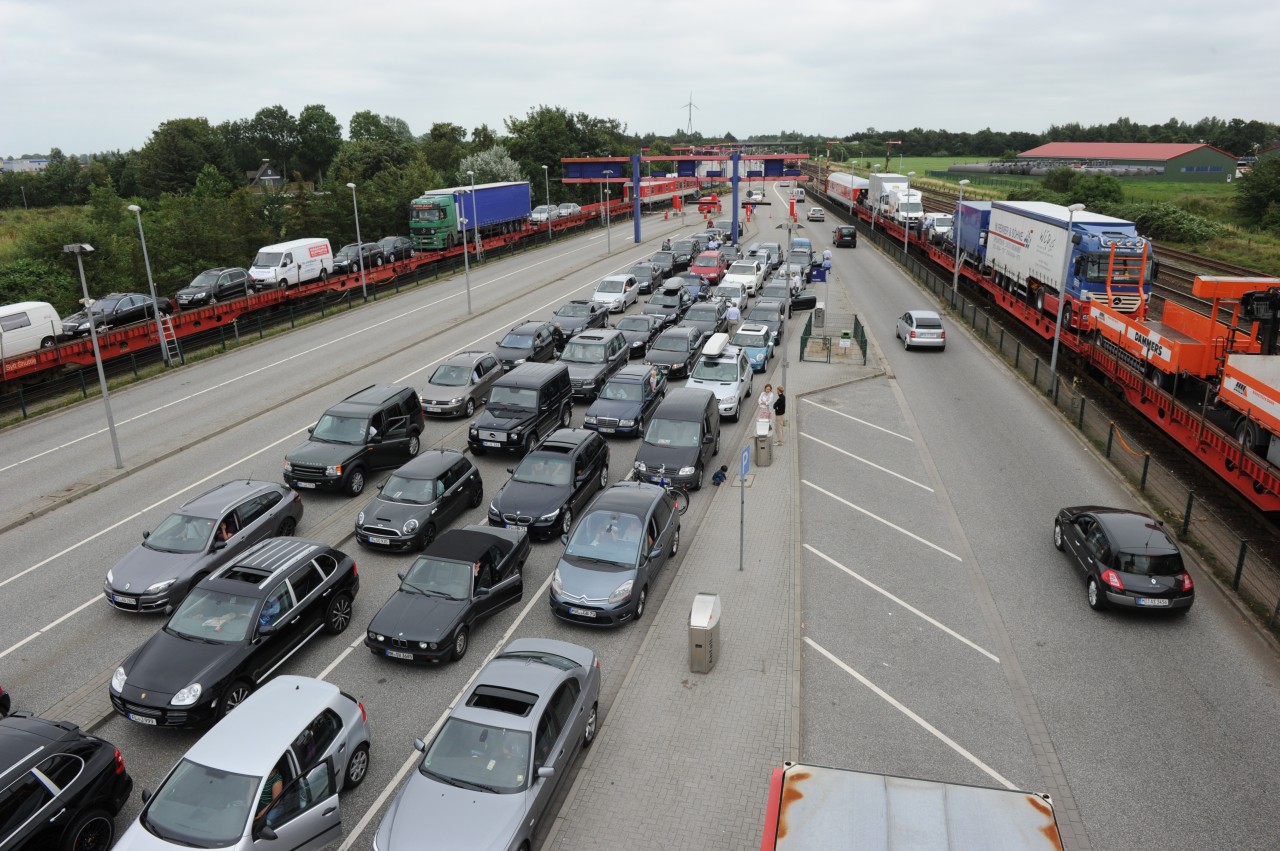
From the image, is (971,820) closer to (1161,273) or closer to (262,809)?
(262,809)

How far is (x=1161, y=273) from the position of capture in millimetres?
46781

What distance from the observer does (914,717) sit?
11.1 meters

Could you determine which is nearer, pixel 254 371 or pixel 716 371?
pixel 716 371

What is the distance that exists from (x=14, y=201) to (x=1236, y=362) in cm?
11644

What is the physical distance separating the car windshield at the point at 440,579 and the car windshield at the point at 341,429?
662 cm

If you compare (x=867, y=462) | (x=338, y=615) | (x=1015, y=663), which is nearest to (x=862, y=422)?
(x=867, y=462)

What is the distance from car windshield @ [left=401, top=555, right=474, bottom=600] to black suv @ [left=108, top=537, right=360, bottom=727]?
133 centimetres

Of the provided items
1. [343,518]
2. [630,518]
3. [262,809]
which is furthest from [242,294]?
[262,809]

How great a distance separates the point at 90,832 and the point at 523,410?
13170mm

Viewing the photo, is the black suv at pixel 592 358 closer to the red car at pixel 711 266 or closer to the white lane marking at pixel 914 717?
the white lane marking at pixel 914 717

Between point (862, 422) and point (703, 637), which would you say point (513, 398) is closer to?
point (862, 422)

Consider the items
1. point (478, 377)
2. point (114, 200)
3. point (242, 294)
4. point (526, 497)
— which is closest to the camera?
point (526, 497)

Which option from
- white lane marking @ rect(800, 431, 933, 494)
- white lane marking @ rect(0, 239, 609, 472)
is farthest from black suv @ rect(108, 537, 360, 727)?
white lane marking @ rect(0, 239, 609, 472)

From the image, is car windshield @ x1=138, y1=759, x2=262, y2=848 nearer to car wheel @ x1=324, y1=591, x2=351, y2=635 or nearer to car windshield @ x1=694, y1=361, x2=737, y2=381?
car wheel @ x1=324, y1=591, x2=351, y2=635
